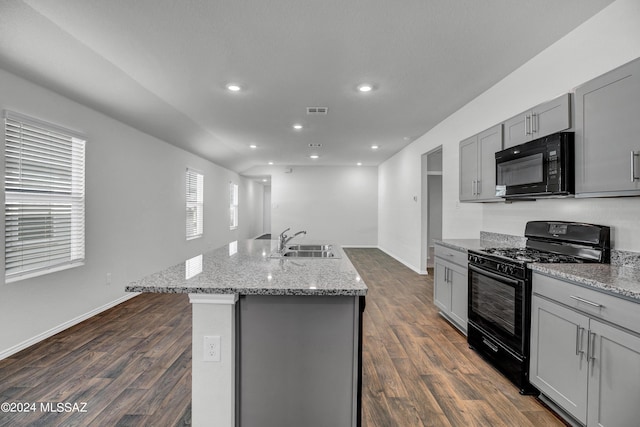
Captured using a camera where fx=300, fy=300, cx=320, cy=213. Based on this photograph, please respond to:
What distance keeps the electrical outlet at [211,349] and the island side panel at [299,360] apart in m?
0.11

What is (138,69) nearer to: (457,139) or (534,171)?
(534,171)

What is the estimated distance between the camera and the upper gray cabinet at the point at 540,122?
81.7 inches

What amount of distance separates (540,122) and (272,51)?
2221mm

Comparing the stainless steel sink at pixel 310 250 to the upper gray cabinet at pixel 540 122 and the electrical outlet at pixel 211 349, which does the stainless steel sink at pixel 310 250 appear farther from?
the upper gray cabinet at pixel 540 122

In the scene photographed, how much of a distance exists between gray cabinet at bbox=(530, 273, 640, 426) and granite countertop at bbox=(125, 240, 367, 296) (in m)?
1.20

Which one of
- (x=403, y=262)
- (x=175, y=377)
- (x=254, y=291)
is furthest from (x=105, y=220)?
(x=403, y=262)

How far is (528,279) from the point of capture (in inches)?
79.4

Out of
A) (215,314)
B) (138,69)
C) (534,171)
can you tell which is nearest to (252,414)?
(215,314)

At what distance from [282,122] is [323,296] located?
3657mm

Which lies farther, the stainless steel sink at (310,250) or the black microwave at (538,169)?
the stainless steel sink at (310,250)

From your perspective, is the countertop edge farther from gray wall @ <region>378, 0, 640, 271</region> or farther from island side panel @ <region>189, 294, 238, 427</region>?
gray wall @ <region>378, 0, 640, 271</region>

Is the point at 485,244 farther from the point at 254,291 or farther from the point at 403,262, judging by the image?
the point at 403,262

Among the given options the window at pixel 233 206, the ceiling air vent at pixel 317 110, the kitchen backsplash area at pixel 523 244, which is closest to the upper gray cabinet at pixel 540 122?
the kitchen backsplash area at pixel 523 244

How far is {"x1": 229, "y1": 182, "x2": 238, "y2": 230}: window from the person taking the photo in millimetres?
8781
